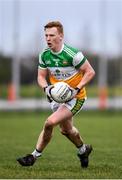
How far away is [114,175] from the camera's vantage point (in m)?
10.0

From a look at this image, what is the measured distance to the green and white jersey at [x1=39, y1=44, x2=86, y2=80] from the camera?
1059 cm

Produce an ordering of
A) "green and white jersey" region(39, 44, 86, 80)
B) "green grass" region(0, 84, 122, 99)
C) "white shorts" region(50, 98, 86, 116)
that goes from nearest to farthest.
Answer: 1. "green and white jersey" region(39, 44, 86, 80)
2. "white shorts" region(50, 98, 86, 116)
3. "green grass" region(0, 84, 122, 99)

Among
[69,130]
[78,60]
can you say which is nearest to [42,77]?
[78,60]

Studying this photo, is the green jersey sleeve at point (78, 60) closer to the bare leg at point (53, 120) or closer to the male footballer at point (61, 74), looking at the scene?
the male footballer at point (61, 74)

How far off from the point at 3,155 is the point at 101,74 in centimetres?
3925

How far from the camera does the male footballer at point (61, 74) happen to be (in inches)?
414

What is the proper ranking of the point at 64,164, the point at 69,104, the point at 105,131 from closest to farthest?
the point at 69,104, the point at 64,164, the point at 105,131

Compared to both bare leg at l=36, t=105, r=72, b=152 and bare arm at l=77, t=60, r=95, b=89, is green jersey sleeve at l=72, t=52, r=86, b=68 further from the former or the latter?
bare leg at l=36, t=105, r=72, b=152

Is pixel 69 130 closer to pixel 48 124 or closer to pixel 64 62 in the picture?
pixel 48 124

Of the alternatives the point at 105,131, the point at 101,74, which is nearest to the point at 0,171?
the point at 105,131

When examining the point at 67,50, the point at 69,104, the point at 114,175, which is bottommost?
the point at 114,175

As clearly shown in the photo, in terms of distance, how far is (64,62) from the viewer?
1060 centimetres

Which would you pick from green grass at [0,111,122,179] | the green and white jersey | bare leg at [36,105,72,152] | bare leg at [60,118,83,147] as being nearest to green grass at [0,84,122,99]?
green grass at [0,111,122,179]

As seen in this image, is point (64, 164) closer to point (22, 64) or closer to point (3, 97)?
point (3, 97)
